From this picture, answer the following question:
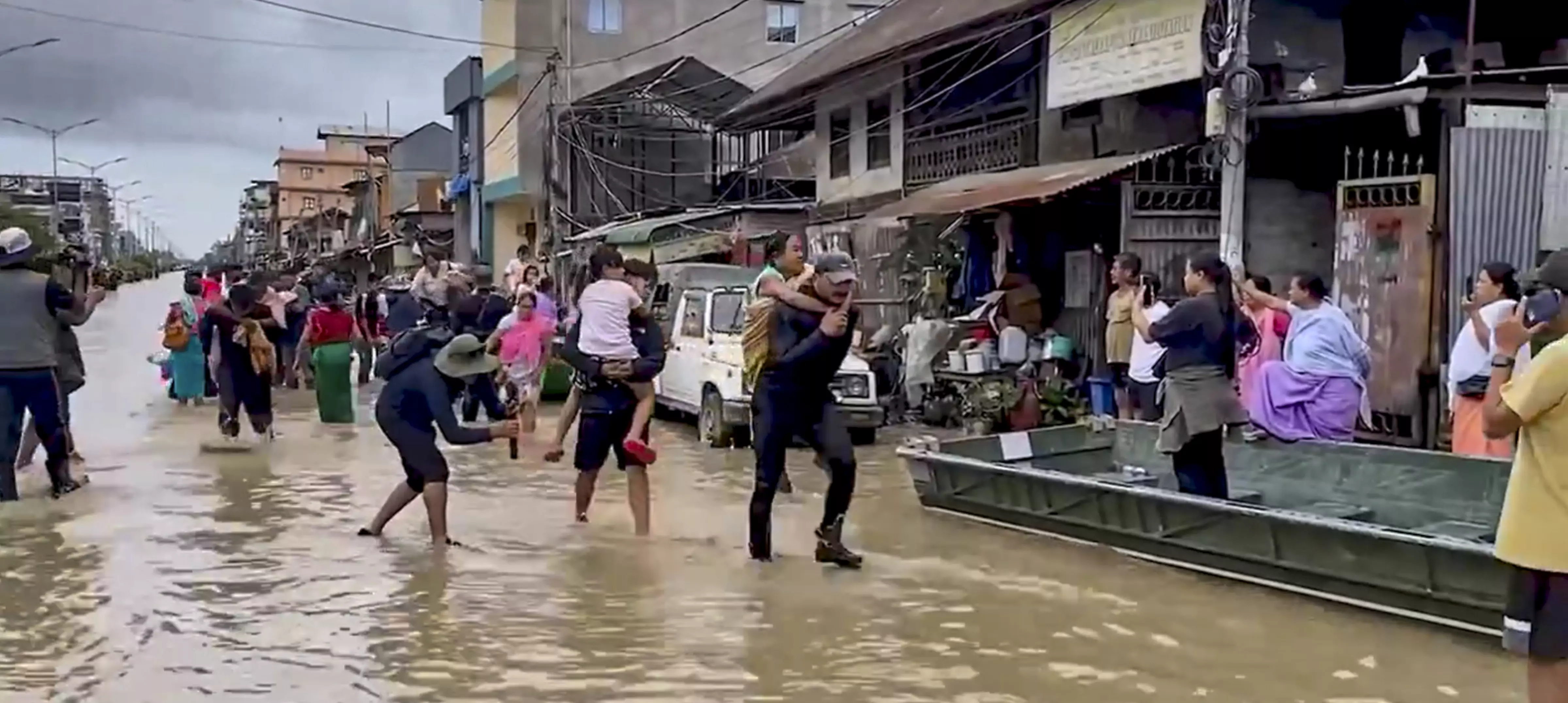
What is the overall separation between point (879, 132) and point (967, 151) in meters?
3.19

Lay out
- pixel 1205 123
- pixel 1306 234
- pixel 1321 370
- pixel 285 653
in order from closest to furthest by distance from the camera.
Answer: pixel 285 653, pixel 1321 370, pixel 1205 123, pixel 1306 234

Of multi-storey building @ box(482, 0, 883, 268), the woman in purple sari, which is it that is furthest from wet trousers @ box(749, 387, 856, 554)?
multi-storey building @ box(482, 0, 883, 268)

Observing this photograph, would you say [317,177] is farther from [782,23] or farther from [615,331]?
[615,331]

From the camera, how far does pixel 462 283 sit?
1642 cm

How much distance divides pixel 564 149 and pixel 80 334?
12.3 metres

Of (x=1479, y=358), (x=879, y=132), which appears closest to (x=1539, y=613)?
(x=1479, y=358)

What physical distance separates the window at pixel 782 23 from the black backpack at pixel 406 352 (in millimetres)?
32622

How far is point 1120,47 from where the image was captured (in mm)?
15906

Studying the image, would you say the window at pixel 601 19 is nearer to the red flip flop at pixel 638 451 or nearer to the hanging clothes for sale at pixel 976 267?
the hanging clothes for sale at pixel 976 267

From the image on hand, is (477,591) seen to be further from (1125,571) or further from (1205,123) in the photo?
(1205,123)

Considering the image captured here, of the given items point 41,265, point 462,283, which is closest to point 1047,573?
point 462,283

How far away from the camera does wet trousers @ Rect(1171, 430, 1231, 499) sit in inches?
348

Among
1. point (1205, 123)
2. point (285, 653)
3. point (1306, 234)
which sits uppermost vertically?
point (1205, 123)

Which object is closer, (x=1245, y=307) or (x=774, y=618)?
(x=774, y=618)
